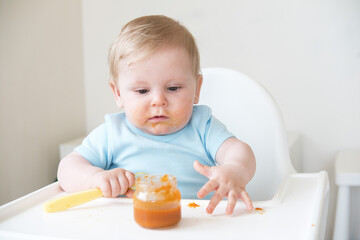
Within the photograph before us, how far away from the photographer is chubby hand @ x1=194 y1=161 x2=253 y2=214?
618mm

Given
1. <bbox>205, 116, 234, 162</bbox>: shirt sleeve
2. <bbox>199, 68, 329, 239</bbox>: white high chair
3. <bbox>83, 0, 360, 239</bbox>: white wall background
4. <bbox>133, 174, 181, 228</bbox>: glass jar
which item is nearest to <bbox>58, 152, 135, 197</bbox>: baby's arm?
<bbox>133, 174, 181, 228</bbox>: glass jar

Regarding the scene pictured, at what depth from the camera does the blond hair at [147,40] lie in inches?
31.2

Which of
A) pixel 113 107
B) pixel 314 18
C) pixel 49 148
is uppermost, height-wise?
pixel 314 18

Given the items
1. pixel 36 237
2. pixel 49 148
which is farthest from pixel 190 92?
pixel 49 148

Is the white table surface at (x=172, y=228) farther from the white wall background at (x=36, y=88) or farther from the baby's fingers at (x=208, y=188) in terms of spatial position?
the white wall background at (x=36, y=88)

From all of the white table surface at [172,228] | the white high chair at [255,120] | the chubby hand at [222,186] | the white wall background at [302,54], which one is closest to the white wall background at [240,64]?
the white wall background at [302,54]

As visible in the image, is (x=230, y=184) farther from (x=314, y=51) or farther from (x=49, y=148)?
(x=49, y=148)

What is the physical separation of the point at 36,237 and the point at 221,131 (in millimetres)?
465

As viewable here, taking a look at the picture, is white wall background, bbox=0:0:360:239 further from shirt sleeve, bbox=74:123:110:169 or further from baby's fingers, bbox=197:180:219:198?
baby's fingers, bbox=197:180:219:198

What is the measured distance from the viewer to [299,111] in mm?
1841

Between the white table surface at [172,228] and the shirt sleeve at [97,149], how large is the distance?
16 centimetres

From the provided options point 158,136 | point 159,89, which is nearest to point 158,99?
point 159,89

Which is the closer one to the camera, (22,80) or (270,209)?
(270,209)

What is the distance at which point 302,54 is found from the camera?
181 cm
